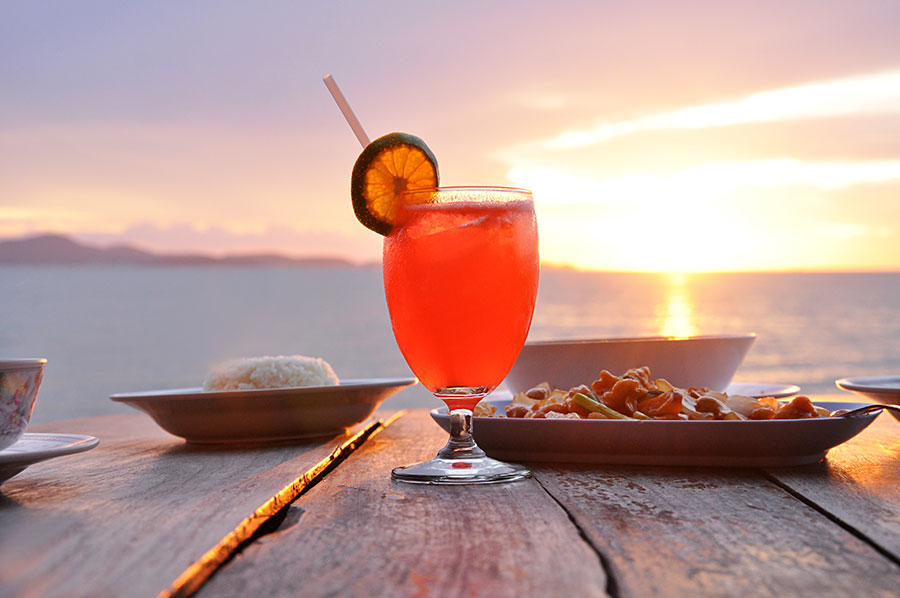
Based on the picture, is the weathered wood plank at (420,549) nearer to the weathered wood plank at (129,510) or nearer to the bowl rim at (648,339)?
the weathered wood plank at (129,510)

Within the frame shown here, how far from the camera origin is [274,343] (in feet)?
117

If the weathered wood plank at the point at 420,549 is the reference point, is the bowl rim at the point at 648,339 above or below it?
above

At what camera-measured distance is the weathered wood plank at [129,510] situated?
23.3 inches

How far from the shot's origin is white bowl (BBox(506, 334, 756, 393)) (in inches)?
57.7

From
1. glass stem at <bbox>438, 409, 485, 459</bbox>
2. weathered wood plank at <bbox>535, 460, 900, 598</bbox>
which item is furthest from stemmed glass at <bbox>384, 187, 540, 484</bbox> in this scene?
weathered wood plank at <bbox>535, 460, 900, 598</bbox>

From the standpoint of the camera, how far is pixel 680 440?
39.8 inches

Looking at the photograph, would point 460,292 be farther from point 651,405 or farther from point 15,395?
point 15,395

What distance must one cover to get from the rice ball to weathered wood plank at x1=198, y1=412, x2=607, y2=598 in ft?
2.01

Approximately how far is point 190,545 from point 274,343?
35891mm

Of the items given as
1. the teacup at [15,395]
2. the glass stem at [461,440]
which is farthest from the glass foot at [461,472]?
the teacup at [15,395]

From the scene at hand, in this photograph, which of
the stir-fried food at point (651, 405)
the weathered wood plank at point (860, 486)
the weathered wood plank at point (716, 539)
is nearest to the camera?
the weathered wood plank at point (716, 539)

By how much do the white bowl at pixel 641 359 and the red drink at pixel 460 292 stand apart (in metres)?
0.39

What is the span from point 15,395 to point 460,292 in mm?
569

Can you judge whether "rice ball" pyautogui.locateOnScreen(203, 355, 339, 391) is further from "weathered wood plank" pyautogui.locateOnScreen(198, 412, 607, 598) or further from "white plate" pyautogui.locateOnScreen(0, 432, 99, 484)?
"weathered wood plank" pyautogui.locateOnScreen(198, 412, 607, 598)
